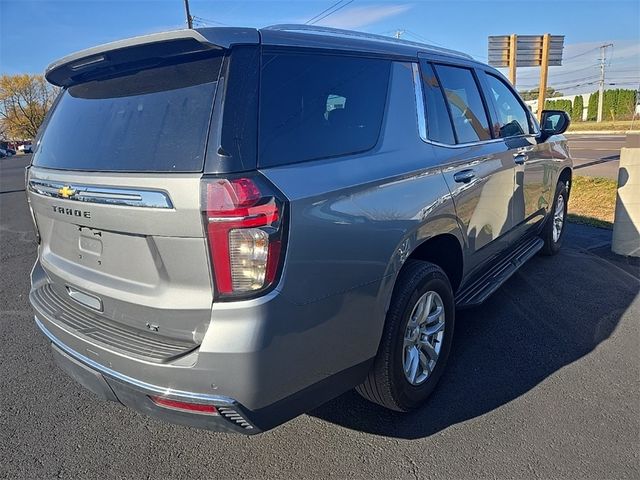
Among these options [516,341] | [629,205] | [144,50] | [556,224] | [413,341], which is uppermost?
[144,50]

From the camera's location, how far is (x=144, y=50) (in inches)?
77.2

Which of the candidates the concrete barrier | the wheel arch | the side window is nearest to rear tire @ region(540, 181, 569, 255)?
the concrete barrier

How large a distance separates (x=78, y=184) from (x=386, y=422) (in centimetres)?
200

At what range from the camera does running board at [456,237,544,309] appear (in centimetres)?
329

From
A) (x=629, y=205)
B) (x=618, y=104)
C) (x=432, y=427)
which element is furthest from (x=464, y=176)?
(x=618, y=104)

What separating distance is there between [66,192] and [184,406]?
1.11 m

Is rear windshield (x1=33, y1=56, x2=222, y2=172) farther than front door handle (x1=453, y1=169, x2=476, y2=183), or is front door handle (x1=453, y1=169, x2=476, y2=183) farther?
front door handle (x1=453, y1=169, x2=476, y2=183)

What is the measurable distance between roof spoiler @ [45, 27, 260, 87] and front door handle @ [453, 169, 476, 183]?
156cm

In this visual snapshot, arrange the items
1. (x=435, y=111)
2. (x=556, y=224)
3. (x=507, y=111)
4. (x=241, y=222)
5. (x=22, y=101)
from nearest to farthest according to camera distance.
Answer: (x=241, y=222) < (x=435, y=111) < (x=507, y=111) < (x=556, y=224) < (x=22, y=101)

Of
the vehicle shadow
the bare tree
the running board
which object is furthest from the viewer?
the bare tree

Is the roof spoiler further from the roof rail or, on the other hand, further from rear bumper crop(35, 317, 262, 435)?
rear bumper crop(35, 317, 262, 435)

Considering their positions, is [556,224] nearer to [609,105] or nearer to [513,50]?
[513,50]

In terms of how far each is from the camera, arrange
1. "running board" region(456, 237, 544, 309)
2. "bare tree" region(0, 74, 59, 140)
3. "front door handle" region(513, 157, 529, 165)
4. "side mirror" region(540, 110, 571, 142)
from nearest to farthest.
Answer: "running board" region(456, 237, 544, 309), "front door handle" region(513, 157, 529, 165), "side mirror" region(540, 110, 571, 142), "bare tree" region(0, 74, 59, 140)

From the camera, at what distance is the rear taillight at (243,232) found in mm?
1673
